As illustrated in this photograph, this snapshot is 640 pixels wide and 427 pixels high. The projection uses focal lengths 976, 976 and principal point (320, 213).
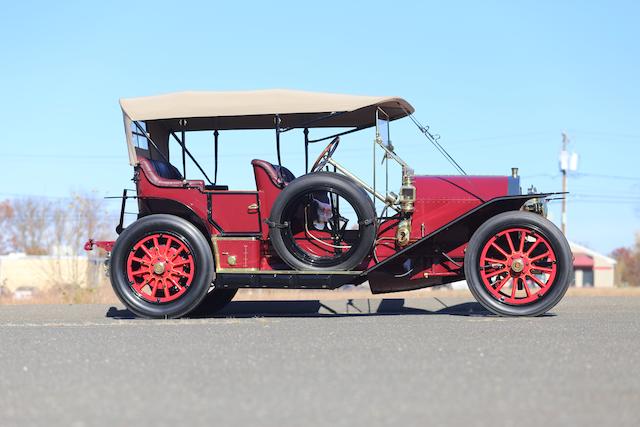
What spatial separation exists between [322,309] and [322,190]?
9.89 ft

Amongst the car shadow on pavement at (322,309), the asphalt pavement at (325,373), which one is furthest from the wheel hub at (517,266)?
the car shadow on pavement at (322,309)

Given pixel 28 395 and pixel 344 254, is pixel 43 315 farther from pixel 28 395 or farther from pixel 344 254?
pixel 28 395

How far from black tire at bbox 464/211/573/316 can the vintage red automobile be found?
0.01 meters

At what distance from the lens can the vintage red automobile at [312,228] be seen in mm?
10055

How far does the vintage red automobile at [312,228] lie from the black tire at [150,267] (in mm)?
13

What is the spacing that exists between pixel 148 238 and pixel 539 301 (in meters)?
4.21

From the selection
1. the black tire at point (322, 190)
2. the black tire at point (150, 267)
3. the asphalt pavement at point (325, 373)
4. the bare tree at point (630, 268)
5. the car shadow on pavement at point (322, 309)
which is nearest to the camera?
the asphalt pavement at point (325, 373)

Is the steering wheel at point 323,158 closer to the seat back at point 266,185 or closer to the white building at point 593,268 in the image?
the seat back at point 266,185

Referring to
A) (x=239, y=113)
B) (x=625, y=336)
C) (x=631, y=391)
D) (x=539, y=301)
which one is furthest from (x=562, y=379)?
(x=239, y=113)

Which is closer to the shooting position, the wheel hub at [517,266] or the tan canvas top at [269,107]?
the wheel hub at [517,266]

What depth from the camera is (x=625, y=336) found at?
8.02 m

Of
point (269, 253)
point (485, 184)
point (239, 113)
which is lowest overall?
point (269, 253)

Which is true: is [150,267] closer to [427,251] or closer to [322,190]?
[322,190]

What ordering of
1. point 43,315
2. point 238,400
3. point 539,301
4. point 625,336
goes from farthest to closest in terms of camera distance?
point 43,315
point 539,301
point 625,336
point 238,400
